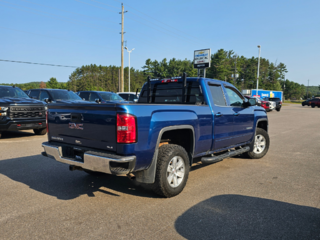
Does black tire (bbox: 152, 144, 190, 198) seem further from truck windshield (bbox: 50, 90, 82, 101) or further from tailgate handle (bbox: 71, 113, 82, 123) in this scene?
truck windshield (bbox: 50, 90, 82, 101)

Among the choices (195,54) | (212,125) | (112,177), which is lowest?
(112,177)

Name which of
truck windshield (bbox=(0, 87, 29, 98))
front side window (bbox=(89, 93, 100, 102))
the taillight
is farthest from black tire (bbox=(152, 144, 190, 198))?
front side window (bbox=(89, 93, 100, 102))

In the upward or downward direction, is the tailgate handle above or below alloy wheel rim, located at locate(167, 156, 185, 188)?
above

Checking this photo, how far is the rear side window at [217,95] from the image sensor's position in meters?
5.19

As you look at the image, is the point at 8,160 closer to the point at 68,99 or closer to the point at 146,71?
the point at 68,99

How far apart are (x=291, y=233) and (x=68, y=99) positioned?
34.9ft

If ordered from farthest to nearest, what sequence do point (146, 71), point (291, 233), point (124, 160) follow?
point (146, 71) < point (124, 160) < point (291, 233)

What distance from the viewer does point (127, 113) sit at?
11.0 ft

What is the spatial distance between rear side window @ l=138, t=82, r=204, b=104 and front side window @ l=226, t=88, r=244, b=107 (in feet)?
3.06

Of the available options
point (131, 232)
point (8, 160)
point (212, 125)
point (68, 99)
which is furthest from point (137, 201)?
point (68, 99)

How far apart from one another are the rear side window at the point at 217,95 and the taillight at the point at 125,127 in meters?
2.26

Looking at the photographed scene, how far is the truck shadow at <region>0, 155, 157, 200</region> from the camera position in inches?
169

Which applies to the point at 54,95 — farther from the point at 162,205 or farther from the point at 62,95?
the point at 162,205

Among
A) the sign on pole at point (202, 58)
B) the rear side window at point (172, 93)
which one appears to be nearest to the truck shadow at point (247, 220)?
the rear side window at point (172, 93)
